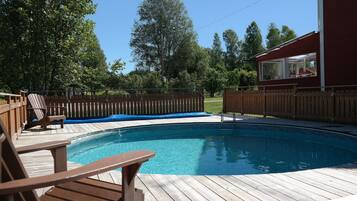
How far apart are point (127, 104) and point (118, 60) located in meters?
9.32

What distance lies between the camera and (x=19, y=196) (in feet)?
6.17

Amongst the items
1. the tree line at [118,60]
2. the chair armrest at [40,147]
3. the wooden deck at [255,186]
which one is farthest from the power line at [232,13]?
the chair armrest at [40,147]

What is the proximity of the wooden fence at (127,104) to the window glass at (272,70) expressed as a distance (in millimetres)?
4419

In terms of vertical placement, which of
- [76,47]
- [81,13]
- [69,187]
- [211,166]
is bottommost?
[211,166]

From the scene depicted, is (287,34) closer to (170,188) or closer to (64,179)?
(170,188)

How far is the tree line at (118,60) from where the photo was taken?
50.4ft

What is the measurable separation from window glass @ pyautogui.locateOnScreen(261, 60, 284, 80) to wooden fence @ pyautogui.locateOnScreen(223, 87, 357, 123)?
3144 millimetres

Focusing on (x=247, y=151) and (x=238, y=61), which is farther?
(x=238, y=61)

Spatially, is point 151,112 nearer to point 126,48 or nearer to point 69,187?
point 69,187

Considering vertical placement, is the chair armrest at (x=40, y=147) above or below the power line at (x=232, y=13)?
below

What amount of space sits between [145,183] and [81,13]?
45.0 ft

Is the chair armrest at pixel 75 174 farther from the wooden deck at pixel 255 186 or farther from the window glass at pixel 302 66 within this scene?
the window glass at pixel 302 66

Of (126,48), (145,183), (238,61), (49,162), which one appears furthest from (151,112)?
(238,61)

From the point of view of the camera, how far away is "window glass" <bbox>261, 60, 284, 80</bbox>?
57.7ft
